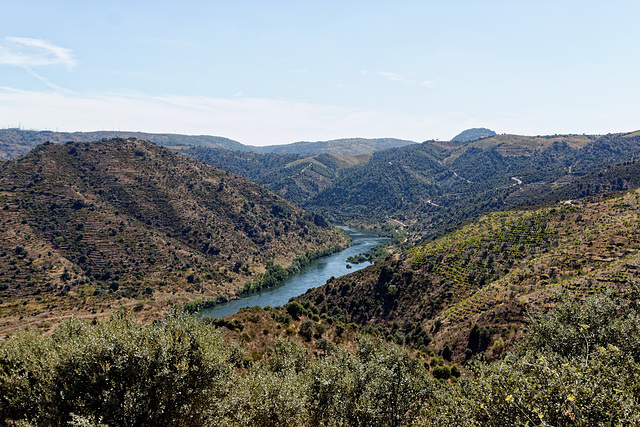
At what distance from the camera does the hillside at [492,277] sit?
5966cm

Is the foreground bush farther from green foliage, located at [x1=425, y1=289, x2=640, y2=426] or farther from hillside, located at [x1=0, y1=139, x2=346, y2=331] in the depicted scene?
hillside, located at [x1=0, y1=139, x2=346, y2=331]

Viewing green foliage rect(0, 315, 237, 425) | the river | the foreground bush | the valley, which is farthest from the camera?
the river

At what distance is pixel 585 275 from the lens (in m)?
60.5

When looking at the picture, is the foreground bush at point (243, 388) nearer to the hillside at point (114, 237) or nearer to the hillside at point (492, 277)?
the hillside at point (492, 277)

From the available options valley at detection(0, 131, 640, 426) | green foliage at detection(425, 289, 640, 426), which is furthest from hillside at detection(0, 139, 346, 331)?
green foliage at detection(425, 289, 640, 426)

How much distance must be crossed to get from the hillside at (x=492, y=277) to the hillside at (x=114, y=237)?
6200cm

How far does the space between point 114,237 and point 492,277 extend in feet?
506

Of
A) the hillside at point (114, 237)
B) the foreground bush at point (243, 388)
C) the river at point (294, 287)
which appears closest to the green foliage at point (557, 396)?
the foreground bush at point (243, 388)

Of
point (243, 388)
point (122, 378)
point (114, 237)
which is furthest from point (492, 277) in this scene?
point (114, 237)

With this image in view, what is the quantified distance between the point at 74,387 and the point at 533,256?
324 feet

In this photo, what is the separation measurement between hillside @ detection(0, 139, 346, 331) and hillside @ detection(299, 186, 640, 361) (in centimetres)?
6200

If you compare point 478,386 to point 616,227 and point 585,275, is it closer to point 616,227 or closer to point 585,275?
point 585,275

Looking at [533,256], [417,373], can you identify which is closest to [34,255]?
[417,373]

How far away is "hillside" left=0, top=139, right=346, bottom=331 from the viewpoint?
10619cm
